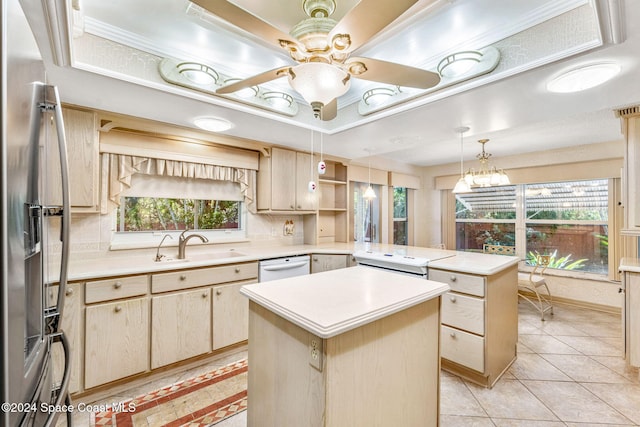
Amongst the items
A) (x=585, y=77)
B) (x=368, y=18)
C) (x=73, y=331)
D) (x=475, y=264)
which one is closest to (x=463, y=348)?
(x=475, y=264)

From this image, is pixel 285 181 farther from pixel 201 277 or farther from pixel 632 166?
pixel 632 166

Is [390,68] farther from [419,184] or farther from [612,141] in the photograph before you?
[419,184]

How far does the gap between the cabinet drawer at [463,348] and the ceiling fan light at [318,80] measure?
6.29ft

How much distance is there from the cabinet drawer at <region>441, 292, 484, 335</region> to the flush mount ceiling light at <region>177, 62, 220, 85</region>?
7.23ft

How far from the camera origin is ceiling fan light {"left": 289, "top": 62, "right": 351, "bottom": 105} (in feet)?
3.70

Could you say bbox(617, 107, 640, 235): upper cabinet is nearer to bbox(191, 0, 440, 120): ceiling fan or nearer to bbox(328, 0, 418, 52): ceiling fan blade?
bbox(191, 0, 440, 120): ceiling fan

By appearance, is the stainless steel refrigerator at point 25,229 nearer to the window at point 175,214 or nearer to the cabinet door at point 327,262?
the window at point 175,214

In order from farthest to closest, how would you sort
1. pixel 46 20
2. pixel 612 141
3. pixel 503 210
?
pixel 503 210 → pixel 612 141 → pixel 46 20

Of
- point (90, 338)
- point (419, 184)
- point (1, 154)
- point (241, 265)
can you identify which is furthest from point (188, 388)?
point (419, 184)

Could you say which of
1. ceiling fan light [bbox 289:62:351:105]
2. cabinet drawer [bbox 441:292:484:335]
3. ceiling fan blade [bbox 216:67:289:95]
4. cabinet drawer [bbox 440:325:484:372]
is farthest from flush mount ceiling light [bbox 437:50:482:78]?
cabinet drawer [bbox 440:325:484:372]

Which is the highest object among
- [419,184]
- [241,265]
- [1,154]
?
[419,184]

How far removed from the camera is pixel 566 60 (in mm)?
1526

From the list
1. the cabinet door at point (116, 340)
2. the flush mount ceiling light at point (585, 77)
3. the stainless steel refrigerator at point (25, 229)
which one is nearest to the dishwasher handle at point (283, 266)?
the cabinet door at point (116, 340)

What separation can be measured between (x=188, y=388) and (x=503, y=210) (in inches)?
206
